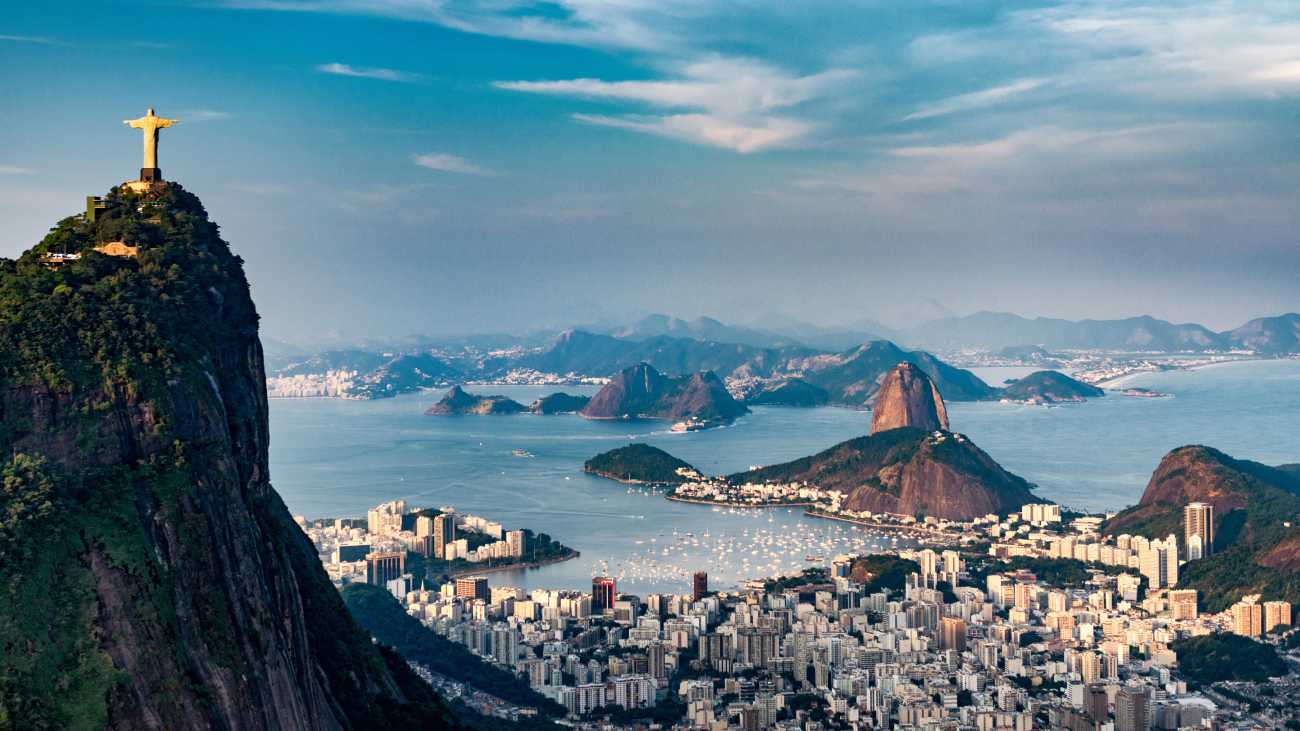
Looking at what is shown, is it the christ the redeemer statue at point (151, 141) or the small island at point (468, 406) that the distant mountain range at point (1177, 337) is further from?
the christ the redeemer statue at point (151, 141)

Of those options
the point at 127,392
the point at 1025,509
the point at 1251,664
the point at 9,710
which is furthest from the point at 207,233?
the point at 1025,509

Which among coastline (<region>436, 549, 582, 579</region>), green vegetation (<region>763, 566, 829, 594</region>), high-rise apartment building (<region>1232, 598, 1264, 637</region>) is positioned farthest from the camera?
coastline (<region>436, 549, 582, 579</region>)

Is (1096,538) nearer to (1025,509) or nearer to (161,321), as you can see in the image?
(1025,509)

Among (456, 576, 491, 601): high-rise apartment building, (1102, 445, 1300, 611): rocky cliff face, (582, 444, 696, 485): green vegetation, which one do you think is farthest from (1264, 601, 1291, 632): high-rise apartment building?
(582, 444, 696, 485): green vegetation

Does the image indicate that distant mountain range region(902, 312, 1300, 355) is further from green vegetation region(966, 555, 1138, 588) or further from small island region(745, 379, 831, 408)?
green vegetation region(966, 555, 1138, 588)

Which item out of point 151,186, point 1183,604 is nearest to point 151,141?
point 151,186

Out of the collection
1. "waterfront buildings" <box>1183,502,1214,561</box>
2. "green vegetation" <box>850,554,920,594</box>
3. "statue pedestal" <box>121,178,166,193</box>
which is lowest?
"green vegetation" <box>850,554,920,594</box>

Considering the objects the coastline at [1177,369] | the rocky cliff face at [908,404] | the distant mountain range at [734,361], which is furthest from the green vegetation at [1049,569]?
the coastline at [1177,369]
